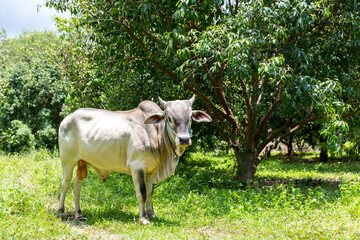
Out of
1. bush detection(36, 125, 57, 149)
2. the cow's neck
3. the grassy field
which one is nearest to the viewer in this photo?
the grassy field

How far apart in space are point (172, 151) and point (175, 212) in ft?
4.62

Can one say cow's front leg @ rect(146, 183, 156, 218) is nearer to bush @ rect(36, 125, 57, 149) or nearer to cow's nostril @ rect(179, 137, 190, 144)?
cow's nostril @ rect(179, 137, 190, 144)

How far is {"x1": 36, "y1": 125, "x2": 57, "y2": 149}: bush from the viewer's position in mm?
14256

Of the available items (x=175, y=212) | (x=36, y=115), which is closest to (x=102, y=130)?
(x=175, y=212)

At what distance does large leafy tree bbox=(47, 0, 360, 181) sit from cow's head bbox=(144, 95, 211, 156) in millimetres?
1406

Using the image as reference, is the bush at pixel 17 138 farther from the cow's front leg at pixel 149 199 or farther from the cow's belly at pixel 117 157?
the cow's front leg at pixel 149 199

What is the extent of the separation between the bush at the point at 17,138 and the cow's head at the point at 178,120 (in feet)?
32.9

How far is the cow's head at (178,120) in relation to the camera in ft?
14.4

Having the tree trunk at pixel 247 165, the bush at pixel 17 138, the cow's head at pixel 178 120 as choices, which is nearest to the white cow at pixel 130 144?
the cow's head at pixel 178 120

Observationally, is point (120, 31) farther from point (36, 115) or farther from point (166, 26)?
point (36, 115)

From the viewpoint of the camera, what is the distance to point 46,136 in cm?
1427

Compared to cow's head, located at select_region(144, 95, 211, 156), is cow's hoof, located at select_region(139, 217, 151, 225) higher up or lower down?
lower down

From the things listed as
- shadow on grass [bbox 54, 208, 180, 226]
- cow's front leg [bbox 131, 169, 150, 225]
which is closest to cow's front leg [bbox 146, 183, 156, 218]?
shadow on grass [bbox 54, 208, 180, 226]

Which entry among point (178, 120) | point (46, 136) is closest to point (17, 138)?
point (46, 136)
